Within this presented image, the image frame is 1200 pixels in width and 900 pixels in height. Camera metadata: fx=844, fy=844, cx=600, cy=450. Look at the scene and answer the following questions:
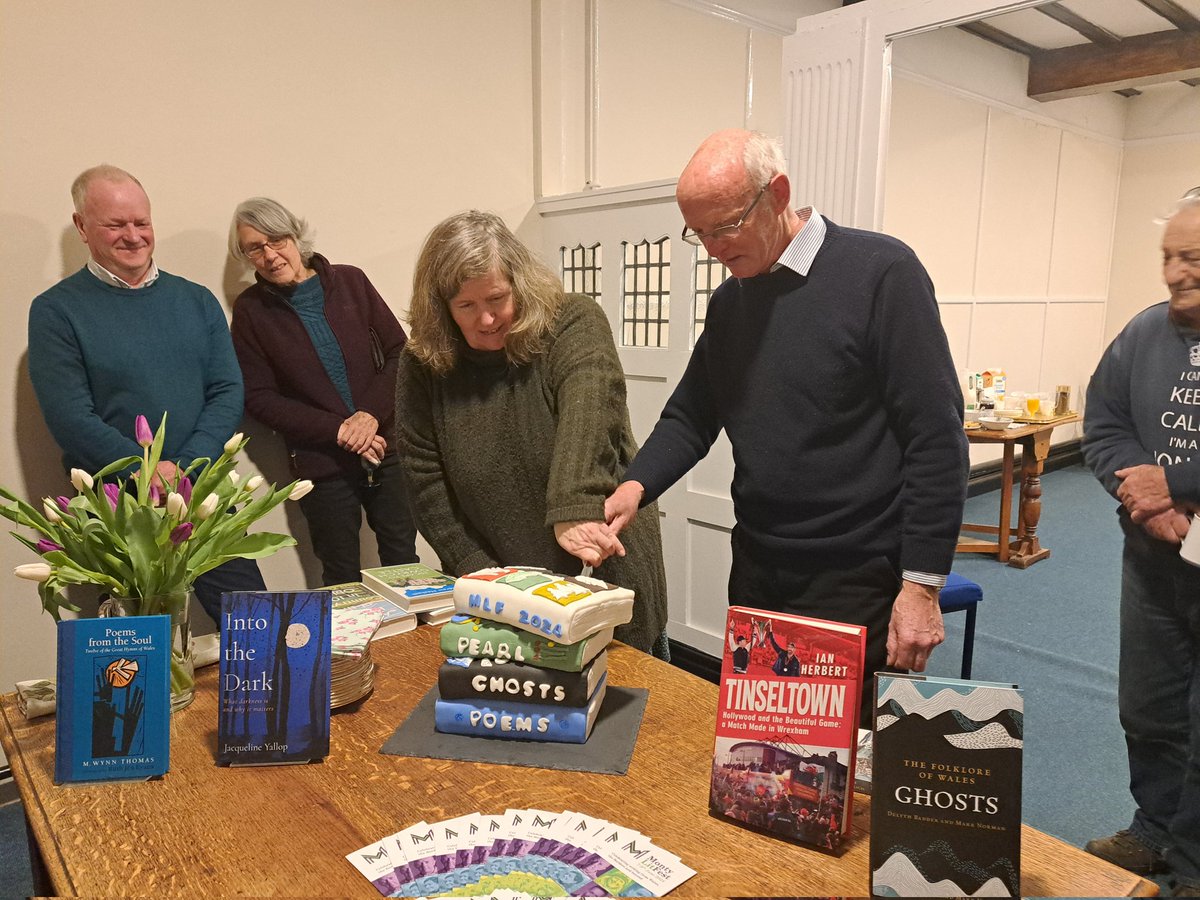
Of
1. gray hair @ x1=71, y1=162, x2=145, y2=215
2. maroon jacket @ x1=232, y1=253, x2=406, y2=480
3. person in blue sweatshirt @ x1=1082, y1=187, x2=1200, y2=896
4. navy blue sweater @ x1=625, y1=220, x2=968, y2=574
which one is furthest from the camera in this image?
maroon jacket @ x1=232, y1=253, x2=406, y2=480

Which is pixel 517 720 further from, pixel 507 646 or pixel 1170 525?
pixel 1170 525

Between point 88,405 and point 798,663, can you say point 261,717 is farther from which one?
point 88,405

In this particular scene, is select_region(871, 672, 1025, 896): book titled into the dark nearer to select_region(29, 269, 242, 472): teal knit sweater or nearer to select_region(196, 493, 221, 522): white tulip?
select_region(196, 493, 221, 522): white tulip

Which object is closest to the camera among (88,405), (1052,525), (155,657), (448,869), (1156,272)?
(448,869)

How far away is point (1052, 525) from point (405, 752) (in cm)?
169

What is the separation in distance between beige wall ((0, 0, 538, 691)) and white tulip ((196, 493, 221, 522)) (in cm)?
172

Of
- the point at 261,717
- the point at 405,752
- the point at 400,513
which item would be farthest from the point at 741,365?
the point at 400,513

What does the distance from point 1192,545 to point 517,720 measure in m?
1.31

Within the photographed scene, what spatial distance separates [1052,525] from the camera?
6.89 ft

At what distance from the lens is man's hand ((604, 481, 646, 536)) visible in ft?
5.14

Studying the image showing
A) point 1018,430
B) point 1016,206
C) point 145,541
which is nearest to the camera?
point 145,541

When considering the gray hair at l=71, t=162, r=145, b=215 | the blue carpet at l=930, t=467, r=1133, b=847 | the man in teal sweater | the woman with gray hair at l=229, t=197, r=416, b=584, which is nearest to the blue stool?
the blue carpet at l=930, t=467, r=1133, b=847

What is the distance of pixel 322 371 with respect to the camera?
2920 millimetres

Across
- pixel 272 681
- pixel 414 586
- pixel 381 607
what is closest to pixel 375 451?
pixel 414 586
